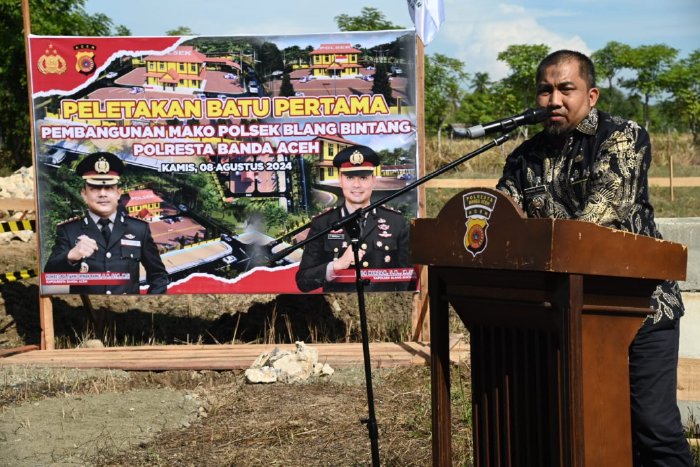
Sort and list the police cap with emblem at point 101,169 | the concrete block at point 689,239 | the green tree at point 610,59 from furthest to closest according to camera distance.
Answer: the green tree at point 610,59 → the police cap with emblem at point 101,169 → the concrete block at point 689,239

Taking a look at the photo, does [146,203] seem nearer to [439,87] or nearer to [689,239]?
[689,239]

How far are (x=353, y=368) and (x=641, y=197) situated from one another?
5.37m

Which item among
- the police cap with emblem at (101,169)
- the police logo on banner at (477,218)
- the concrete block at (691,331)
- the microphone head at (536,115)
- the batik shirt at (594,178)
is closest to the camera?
the police logo on banner at (477,218)

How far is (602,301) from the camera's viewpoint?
353cm

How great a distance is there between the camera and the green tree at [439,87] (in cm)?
3972

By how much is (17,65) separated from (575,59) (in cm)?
2476

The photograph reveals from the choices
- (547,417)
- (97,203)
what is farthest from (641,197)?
(97,203)

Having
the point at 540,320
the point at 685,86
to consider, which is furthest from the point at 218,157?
the point at 685,86

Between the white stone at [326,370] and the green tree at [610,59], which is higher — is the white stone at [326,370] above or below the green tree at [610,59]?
below

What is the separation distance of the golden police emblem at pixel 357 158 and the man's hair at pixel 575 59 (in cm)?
578

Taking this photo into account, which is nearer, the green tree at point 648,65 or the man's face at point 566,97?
the man's face at point 566,97

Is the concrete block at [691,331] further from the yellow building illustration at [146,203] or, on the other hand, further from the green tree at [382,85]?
the yellow building illustration at [146,203]

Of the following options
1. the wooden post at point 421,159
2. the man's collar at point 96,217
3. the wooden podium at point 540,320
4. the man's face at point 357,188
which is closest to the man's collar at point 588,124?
the wooden podium at point 540,320

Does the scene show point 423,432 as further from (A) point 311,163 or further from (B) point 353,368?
(A) point 311,163
